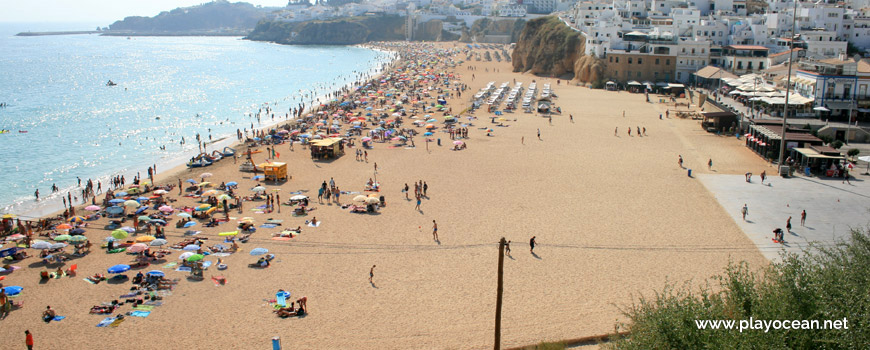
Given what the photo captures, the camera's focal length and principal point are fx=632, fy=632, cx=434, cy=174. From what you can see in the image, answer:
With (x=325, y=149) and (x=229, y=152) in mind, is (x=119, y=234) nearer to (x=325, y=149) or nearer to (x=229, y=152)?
(x=325, y=149)

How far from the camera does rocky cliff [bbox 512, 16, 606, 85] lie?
5962 centimetres

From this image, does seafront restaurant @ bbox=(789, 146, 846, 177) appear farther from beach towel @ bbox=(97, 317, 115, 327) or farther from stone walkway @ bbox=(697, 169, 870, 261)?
beach towel @ bbox=(97, 317, 115, 327)

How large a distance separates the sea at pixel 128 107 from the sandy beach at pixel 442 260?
6.51 meters

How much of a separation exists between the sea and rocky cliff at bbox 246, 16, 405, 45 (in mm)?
35602

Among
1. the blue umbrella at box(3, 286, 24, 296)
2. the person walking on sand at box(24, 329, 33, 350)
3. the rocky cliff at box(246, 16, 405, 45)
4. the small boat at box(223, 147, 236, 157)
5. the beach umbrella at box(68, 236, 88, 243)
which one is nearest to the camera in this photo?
the person walking on sand at box(24, 329, 33, 350)

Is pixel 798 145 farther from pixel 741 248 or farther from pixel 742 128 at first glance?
pixel 741 248

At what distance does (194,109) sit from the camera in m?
54.2

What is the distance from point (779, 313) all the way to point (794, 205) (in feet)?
47.7

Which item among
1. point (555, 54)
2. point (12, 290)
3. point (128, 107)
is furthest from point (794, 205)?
point (128, 107)

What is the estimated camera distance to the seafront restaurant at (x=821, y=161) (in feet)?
83.9

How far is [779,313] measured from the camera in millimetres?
9344

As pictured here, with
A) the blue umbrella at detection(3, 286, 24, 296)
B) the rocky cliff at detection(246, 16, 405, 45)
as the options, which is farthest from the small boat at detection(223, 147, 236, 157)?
the rocky cliff at detection(246, 16, 405, 45)

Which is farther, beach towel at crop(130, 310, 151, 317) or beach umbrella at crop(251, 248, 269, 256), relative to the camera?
beach umbrella at crop(251, 248, 269, 256)

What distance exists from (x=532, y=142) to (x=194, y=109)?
1288 inches
